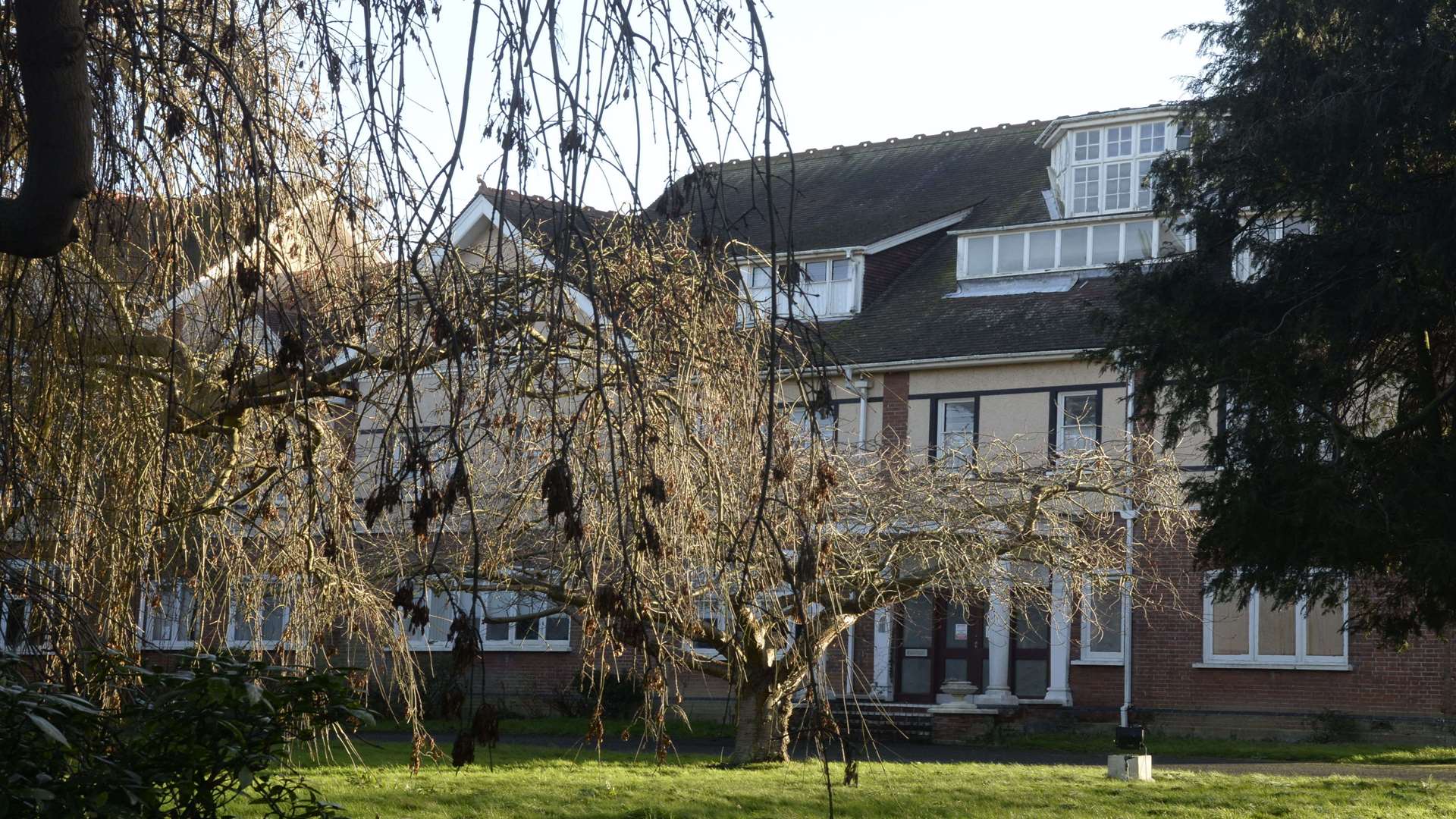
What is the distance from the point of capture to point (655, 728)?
8062mm

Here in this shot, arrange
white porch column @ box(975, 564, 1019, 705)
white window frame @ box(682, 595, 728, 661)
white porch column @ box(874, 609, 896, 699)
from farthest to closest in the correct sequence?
white porch column @ box(874, 609, 896, 699) → white porch column @ box(975, 564, 1019, 705) → white window frame @ box(682, 595, 728, 661)

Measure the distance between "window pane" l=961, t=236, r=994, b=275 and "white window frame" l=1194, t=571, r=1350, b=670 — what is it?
23.5 feet

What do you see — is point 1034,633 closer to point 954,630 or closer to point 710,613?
point 954,630

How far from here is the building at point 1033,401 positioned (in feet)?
72.2

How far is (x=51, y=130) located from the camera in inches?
155

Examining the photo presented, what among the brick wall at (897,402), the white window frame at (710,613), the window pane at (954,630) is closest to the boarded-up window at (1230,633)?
the window pane at (954,630)

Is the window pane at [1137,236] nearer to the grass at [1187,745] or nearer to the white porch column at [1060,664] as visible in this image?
the white porch column at [1060,664]

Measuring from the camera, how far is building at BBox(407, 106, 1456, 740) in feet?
72.2

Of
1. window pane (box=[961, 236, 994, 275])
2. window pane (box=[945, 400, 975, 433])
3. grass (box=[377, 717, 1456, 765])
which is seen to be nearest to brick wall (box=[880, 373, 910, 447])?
window pane (box=[945, 400, 975, 433])

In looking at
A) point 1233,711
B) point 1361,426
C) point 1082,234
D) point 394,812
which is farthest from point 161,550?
point 1082,234

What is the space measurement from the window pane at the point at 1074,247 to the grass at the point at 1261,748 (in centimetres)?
816

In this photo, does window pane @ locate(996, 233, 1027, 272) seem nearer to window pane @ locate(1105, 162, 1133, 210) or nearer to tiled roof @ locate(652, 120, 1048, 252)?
tiled roof @ locate(652, 120, 1048, 252)

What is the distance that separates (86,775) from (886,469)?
13390 mm

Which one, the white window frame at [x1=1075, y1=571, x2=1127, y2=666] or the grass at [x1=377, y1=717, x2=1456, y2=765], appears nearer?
the grass at [x1=377, y1=717, x2=1456, y2=765]
